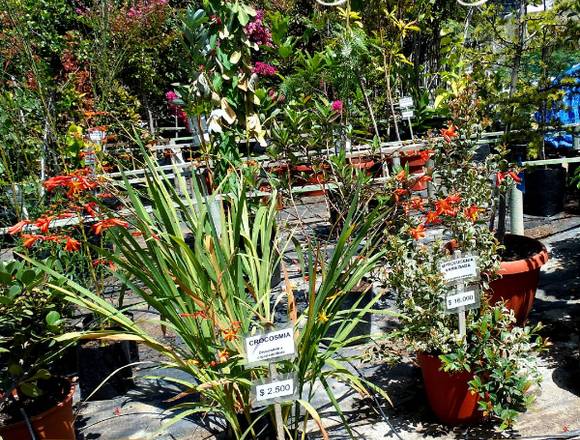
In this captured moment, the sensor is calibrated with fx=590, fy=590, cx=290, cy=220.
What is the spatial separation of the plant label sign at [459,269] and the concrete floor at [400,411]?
0.60 m

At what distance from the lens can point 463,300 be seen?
2393mm

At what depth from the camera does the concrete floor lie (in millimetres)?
2490

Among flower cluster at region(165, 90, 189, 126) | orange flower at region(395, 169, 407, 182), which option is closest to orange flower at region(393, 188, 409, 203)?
orange flower at region(395, 169, 407, 182)

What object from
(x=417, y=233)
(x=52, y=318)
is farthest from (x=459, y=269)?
(x=52, y=318)

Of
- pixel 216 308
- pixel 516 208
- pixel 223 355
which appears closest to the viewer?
pixel 223 355

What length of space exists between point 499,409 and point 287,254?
109 inches

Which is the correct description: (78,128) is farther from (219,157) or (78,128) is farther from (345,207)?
(345,207)

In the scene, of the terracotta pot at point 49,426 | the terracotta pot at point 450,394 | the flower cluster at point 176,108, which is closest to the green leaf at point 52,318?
the terracotta pot at point 49,426

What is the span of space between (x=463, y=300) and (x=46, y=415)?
5.68ft

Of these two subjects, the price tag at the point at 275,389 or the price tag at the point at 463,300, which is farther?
the price tag at the point at 463,300

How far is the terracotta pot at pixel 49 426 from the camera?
2.31 metres

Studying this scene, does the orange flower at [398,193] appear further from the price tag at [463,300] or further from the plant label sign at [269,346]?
the plant label sign at [269,346]

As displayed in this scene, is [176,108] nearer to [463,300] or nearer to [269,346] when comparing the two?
Answer: [463,300]

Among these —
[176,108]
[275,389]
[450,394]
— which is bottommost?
[450,394]
